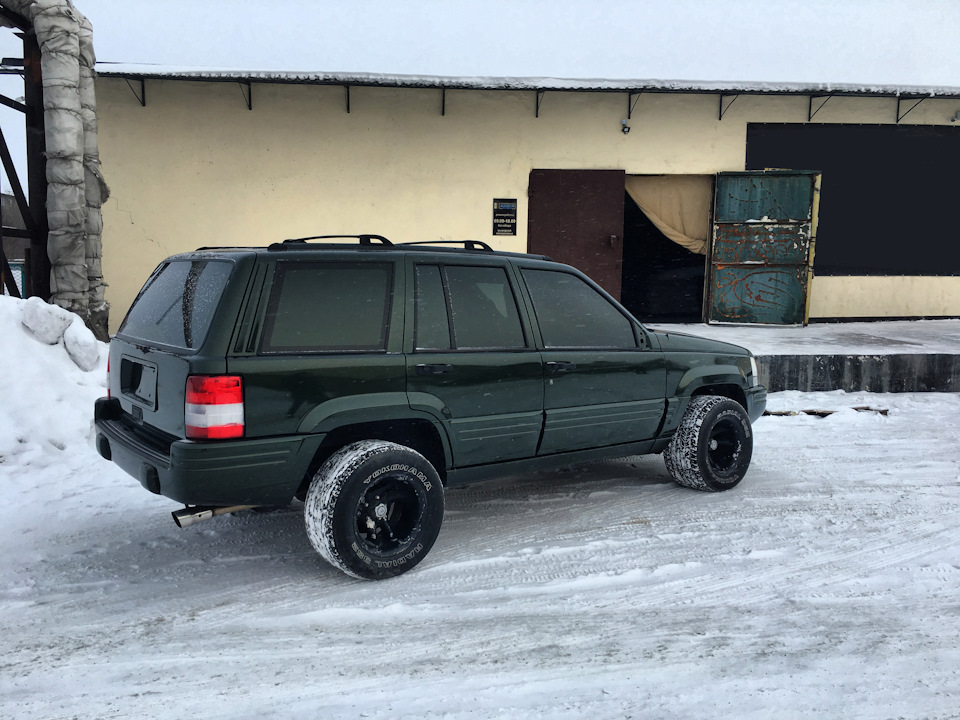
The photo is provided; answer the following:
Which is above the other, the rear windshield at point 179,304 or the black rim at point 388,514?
the rear windshield at point 179,304

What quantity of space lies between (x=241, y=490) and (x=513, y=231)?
904 centimetres

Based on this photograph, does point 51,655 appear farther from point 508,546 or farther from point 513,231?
point 513,231

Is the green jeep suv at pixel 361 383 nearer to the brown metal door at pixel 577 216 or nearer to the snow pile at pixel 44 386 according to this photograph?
the snow pile at pixel 44 386

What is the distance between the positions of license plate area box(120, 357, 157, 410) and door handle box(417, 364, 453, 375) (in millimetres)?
1256

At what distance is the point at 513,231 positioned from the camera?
1165 centimetres

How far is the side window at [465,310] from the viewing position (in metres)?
3.72

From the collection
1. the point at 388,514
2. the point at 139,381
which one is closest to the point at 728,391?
the point at 388,514

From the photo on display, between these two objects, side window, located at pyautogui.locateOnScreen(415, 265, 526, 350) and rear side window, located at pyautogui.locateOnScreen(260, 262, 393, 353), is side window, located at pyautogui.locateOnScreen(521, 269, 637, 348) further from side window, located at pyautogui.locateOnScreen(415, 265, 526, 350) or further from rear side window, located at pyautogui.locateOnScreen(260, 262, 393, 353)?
rear side window, located at pyautogui.locateOnScreen(260, 262, 393, 353)

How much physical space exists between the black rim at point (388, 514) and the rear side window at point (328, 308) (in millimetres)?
677

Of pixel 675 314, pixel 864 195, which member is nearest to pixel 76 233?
pixel 675 314

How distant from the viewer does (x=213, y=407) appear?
3.06 m

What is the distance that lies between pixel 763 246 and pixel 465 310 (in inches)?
365

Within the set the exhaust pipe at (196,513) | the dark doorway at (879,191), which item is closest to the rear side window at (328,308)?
the exhaust pipe at (196,513)

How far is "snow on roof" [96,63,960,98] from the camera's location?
10180mm
